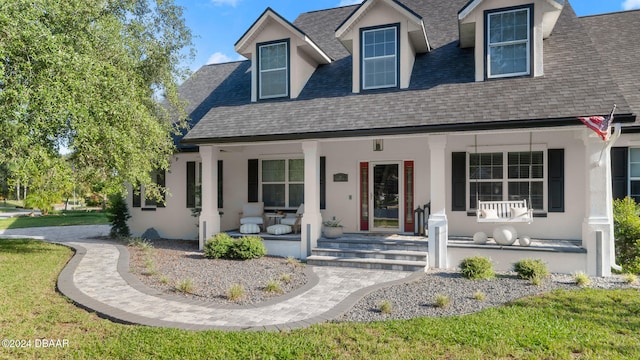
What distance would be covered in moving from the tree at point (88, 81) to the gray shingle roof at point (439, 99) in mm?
1992

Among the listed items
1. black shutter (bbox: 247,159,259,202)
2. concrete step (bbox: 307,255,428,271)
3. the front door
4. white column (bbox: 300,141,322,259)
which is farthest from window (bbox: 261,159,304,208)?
concrete step (bbox: 307,255,428,271)

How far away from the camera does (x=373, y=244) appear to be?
9.62 metres

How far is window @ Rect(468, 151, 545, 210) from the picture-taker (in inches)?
394

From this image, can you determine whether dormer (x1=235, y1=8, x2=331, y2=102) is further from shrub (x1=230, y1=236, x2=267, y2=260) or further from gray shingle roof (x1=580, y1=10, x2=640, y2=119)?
gray shingle roof (x1=580, y1=10, x2=640, y2=119)

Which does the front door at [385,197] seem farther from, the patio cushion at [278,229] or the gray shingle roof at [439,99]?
the patio cushion at [278,229]

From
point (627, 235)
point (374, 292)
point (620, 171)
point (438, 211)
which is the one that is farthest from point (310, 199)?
point (620, 171)

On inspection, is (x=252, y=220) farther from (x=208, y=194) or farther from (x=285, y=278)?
(x=285, y=278)

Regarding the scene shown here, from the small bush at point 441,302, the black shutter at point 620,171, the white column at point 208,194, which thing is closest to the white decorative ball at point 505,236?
the black shutter at point 620,171

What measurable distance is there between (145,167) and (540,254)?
31.8 ft

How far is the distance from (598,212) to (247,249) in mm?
8144

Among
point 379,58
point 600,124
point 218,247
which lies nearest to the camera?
point 600,124

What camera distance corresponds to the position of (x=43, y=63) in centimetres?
625

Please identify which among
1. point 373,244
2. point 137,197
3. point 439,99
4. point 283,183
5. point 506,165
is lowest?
point 373,244

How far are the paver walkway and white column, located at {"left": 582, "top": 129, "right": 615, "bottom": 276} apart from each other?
3840mm
